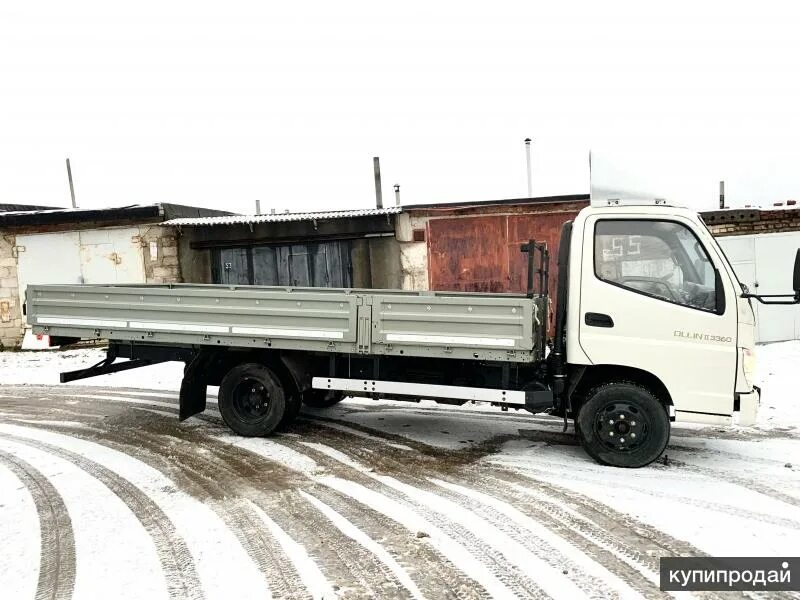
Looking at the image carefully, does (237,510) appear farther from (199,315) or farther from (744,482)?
(744,482)

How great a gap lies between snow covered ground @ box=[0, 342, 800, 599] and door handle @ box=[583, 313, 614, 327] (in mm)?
1311

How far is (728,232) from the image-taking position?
38.6 feet

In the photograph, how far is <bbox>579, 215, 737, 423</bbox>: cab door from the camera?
489 cm

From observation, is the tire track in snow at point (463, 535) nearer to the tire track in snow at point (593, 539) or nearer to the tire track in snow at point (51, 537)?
the tire track in snow at point (593, 539)

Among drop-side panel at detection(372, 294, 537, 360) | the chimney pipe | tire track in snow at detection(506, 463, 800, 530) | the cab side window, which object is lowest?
Result: tire track in snow at detection(506, 463, 800, 530)

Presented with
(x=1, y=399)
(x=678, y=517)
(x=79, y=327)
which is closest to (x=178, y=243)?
(x=1, y=399)

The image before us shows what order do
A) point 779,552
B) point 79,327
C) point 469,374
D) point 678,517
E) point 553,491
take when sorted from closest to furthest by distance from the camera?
point 779,552
point 678,517
point 553,491
point 469,374
point 79,327

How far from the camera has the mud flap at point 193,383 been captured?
633 cm

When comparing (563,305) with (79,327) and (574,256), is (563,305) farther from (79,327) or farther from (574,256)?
(79,327)

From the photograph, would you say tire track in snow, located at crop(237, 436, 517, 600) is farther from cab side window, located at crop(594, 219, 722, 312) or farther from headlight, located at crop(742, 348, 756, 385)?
headlight, located at crop(742, 348, 756, 385)

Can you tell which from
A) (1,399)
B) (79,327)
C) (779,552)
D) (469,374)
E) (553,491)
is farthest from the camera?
(1,399)

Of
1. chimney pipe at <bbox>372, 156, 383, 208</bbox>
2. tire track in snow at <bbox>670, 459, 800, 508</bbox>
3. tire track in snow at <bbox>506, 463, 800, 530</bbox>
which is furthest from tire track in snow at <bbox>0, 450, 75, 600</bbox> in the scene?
chimney pipe at <bbox>372, 156, 383, 208</bbox>

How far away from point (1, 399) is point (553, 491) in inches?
336

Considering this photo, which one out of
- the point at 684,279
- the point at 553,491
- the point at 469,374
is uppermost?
the point at 684,279
